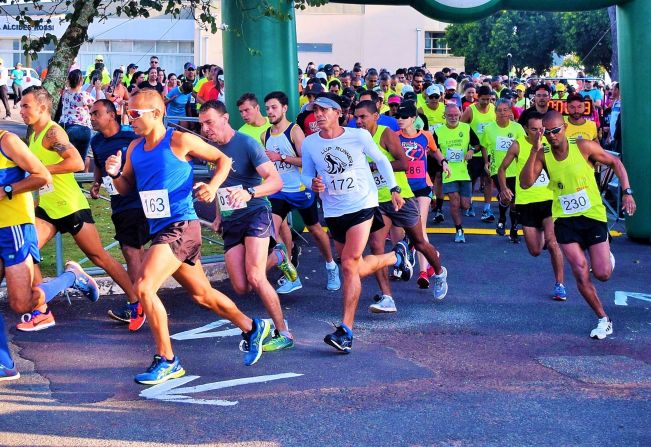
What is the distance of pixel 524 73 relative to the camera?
59688mm

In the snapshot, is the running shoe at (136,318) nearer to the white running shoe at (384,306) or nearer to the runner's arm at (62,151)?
the runner's arm at (62,151)

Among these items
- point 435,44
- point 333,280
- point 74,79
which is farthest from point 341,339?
point 435,44

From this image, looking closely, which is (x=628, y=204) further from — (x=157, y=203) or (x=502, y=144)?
(x=502, y=144)

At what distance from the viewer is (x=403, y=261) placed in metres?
10.4

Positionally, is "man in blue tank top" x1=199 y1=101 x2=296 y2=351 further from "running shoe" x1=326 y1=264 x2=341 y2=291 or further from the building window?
the building window

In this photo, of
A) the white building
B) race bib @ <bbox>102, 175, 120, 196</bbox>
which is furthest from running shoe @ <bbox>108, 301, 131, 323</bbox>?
the white building

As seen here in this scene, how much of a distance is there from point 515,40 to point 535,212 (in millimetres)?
46396

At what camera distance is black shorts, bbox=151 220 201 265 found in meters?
7.14

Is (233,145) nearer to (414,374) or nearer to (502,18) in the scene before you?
(414,374)

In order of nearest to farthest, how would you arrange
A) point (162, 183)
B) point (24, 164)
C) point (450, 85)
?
point (162, 183), point (24, 164), point (450, 85)

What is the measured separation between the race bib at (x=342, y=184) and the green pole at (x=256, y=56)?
15.9 ft

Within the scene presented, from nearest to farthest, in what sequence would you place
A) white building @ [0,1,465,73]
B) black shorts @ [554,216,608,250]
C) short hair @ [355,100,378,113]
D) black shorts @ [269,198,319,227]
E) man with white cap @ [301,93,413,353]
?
man with white cap @ [301,93,413,353] → black shorts @ [554,216,608,250] → short hair @ [355,100,378,113] → black shorts @ [269,198,319,227] → white building @ [0,1,465,73]

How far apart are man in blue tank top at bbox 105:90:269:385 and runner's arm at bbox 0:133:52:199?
1.73 ft

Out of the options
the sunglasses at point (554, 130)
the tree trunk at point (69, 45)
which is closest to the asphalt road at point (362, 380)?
the sunglasses at point (554, 130)
